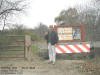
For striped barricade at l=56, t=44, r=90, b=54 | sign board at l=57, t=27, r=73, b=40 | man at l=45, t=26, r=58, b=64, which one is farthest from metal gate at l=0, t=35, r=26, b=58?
sign board at l=57, t=27, r=73, b=40

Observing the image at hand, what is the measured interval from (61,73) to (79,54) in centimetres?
275

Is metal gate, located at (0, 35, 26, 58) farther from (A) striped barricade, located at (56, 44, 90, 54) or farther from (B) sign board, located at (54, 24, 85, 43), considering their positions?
(B) sign board, located at (54, 24, 85, 43)

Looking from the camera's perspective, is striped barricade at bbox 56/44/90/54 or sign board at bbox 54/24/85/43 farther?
sign board at bbox 54/24/85/43

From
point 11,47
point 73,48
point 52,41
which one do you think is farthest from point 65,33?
point 11,47

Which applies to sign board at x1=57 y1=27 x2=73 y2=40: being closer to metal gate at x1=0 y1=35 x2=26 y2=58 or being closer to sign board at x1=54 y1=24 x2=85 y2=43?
sign board at x1=54 y1=24 x2=85 y2=43

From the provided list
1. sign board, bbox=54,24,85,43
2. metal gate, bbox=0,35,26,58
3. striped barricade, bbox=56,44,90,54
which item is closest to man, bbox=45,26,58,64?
striped barricade, bbox=56,44,90,54

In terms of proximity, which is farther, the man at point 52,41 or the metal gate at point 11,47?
the metal gate at point 11,47

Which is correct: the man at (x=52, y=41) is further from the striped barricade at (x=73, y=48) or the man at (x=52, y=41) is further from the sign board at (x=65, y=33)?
the sign board at (x=65, y=33)

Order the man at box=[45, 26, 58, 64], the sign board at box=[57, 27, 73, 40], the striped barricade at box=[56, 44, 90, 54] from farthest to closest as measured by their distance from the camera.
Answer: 1. the sign board at box=[57, 27, 73, 40]
2. the striped barricade at box=[56, 44, 90, 54]
3. the man at box=[45, 26, 58, 64]

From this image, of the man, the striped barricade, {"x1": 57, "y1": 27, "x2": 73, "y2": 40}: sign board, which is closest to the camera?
the man

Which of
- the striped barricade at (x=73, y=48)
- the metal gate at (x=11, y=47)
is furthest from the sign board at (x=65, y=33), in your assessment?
the metal gate at (x=11, y=47)

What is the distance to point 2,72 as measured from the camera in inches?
189

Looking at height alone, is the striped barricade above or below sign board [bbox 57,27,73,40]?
below

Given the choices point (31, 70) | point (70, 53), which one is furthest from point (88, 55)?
point (31, 70)
